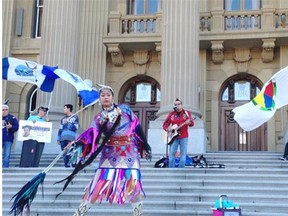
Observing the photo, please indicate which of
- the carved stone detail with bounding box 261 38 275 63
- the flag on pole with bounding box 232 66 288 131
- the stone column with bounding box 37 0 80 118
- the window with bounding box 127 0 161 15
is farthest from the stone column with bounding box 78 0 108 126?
the flag on pole with bounding box 232 66 288 131

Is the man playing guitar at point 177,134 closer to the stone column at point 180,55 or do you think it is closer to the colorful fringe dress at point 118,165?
the stone column at point 180,55

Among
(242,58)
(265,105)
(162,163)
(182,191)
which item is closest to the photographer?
(265,105)

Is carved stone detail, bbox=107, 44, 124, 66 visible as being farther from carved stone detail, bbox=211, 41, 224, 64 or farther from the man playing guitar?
the man playing guitar

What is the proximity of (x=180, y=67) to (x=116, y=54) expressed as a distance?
498 centimetres

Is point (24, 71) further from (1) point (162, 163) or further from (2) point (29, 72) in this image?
(1) point (162, 163)

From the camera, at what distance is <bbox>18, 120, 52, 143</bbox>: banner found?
1168cm

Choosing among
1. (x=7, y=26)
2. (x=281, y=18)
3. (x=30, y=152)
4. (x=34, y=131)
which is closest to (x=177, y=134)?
(x=34, y=131)

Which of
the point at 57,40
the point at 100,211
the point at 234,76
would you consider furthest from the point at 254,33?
the point at 100,211

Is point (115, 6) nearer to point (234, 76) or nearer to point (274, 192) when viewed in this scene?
point (234, 76)

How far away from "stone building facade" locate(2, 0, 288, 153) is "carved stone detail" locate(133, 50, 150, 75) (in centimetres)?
4

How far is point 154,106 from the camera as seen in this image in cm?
1981

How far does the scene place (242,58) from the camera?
18953 millimetres

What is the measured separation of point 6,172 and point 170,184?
3854mm

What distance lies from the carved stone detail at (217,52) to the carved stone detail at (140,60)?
266cm
